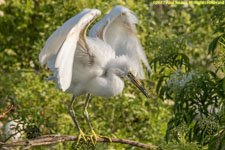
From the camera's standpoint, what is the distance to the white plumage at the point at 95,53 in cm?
201

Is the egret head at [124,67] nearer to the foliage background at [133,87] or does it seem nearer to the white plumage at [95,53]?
the white plumage at [95,53]

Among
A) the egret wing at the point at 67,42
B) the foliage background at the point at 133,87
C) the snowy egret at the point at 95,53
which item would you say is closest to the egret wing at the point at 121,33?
the snowy egret at the point at 95,53

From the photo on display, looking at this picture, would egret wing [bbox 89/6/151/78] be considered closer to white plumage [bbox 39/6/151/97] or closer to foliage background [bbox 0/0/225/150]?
white plumage [bbox 39/6/151/97]

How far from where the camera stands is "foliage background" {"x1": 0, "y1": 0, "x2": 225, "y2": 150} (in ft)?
7.57

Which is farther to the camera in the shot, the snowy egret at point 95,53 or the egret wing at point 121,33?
the egret wing at point 121,33

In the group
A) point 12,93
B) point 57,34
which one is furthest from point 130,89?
point 57,34

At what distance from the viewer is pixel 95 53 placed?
89.0 inches

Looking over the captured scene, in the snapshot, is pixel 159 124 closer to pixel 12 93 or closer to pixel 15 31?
pixel 12 93

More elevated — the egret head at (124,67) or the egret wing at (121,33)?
the egret wing at (121,33)

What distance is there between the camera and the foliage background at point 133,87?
231 cm

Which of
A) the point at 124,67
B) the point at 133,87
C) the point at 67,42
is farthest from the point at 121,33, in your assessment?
the point at 133,87

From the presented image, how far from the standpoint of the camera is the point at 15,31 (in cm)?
426

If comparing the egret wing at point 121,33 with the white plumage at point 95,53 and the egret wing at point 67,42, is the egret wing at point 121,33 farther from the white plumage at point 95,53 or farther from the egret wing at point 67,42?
the egret wing at point 67,42

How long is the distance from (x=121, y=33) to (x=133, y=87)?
1271mm
